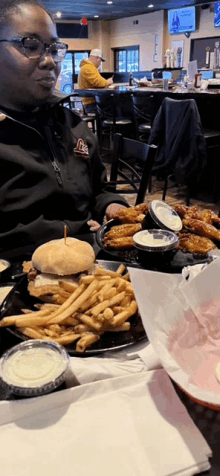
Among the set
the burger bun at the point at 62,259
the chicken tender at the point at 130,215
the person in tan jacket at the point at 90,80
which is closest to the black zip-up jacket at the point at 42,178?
the chicken tender at the point at 130,215

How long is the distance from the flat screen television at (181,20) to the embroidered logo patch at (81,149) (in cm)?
1339

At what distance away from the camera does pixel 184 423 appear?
655 mm

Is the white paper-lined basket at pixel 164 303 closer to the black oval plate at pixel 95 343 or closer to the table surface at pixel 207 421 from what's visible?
the table surface at pixel 207 421

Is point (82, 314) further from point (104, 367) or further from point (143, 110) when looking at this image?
point (143, 110)

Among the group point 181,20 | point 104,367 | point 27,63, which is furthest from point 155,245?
point 181,20

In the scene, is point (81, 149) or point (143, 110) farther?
point (143, 110)

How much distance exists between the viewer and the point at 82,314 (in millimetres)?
960

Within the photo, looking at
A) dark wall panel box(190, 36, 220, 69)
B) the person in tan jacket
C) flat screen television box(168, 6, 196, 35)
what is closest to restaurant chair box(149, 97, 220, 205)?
the person in tan jacket

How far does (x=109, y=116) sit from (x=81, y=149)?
5.19m

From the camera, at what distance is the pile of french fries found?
91 cm

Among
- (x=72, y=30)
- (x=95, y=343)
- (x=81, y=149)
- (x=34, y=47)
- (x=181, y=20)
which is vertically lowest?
(x=95, y=343)

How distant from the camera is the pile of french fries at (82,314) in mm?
909

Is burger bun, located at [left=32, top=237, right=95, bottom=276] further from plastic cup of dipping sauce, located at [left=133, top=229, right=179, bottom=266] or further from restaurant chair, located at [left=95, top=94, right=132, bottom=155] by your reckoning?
restaurant chair, located at [left=95, top=94, right=132, bottom=155]

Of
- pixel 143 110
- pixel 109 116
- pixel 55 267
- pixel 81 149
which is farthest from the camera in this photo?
pixel 109 116
